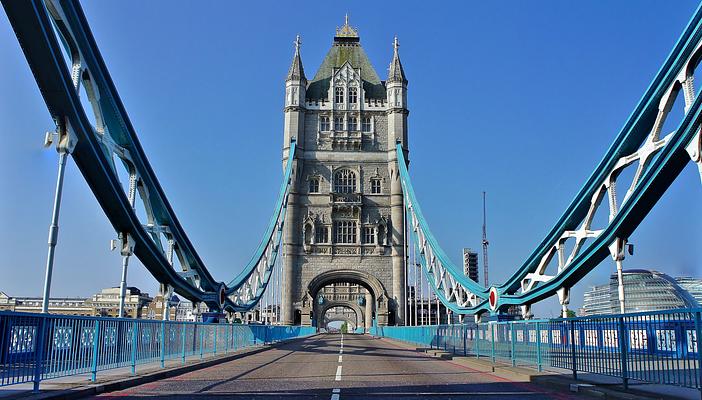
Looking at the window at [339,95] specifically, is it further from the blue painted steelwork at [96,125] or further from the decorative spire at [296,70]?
the blue painted steelwork at [96,125]

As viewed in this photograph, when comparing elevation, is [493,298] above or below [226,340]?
above

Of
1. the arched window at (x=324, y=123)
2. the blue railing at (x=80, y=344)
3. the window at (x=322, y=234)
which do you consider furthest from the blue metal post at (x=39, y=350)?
the arched window at (x=324, y=123)

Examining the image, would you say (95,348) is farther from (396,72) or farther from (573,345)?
(396,72)

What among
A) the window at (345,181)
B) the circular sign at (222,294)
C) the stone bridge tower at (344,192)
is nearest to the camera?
the circular sign at (222,294)

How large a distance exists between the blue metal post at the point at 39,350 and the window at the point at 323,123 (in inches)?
2147

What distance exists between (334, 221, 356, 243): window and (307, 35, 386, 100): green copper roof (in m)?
13.1

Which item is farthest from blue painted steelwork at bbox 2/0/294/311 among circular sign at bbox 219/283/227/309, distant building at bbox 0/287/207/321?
distant building at bbox 0/287/207/321

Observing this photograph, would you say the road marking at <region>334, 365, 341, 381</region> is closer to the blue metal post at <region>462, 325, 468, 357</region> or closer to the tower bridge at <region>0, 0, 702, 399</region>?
the tower bridge at <region>0, 0, 702, 399</region>

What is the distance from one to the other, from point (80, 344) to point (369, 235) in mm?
50253

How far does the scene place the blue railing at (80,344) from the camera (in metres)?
8.77

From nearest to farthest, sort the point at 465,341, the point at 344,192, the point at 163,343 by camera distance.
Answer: the point at 163,343
the point at 465,341
the point at 344,192

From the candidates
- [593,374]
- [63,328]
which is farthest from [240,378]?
[593,374]

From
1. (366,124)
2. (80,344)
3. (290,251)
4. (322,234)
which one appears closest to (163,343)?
(80,344)

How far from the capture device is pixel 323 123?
63.7 metres
